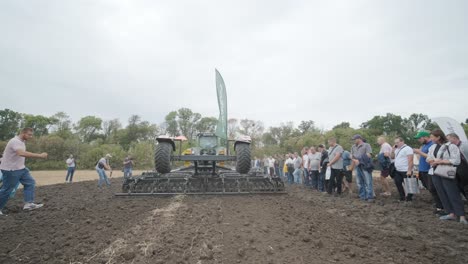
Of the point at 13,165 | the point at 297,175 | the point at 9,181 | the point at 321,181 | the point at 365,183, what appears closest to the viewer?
the point at 9,181

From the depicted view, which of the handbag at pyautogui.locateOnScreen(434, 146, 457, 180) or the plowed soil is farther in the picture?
the handbag at pyautogui.locateOnScreen(434, 146, 457, 180)

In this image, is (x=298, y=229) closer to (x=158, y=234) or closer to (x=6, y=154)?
(x=158, y=234)

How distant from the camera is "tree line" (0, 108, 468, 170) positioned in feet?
129

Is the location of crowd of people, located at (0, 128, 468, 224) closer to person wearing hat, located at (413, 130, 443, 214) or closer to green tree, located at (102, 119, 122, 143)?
person wearing hat, located at (413, 130, 443, 214)

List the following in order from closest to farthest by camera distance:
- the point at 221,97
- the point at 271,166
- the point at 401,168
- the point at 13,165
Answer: the point at 13,165, the point at 401,168, the point at 221,97, the point at 271,166

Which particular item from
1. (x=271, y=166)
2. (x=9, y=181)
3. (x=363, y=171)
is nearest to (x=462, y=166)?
(x=363, y=171)

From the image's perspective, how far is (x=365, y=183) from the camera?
605 cm

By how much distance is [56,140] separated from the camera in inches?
1570

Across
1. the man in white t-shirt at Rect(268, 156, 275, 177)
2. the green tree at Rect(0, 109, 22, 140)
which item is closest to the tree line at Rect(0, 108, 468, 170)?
the green tree at Rect(0, 109, 22, 140)

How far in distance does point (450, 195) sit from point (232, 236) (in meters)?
3.61

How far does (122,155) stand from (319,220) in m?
44.7

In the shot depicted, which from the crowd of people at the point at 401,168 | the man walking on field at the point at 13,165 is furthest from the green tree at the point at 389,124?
the man walking on field at the point at 13,165

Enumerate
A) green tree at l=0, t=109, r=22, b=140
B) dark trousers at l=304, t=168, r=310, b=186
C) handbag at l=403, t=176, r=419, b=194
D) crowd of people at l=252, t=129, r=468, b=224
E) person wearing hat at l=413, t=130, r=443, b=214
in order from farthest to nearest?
green tree at l=0, t=109, r=22, b=140, dark trousers at l=304, t=168, r=310, b=186, handbag at l=403, t=176, r=419, b=194, person wearing hat at l=413, t=130, r=443, b=214, crowd of people at l=252, t=129, r=468, b=224

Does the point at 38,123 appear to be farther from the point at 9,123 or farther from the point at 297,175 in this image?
the point at 297,175
